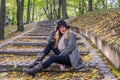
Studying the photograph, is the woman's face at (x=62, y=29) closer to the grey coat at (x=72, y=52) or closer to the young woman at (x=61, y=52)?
the young woman at (x=61, y=52)

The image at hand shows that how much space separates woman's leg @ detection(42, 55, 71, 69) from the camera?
6715 millimetres

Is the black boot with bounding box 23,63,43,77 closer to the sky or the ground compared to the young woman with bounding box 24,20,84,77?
closer to the ground

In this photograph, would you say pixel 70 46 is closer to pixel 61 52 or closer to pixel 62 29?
pixel 61 52

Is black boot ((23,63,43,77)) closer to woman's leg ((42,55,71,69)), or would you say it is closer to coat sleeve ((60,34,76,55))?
woman's leg ((42,55,71,69))

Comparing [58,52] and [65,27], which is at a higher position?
[65,27]

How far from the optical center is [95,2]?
38188mm

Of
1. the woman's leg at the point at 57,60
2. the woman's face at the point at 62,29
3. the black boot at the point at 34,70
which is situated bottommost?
the black boot at the point at 34,70

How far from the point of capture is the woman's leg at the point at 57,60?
6.71 metres

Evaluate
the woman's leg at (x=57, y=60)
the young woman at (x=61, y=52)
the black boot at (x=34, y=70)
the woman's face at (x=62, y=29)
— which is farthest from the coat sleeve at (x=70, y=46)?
the black boot at (x=34, y=70)

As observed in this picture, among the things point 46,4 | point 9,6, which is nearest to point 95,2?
point 46,4

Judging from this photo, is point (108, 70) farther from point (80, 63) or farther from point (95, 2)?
point (95, 2)

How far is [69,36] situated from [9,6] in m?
28.9

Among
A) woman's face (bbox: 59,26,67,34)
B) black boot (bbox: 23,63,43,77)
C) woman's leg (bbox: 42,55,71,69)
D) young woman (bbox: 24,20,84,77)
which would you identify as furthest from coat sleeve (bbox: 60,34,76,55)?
black boot (bbox: 23,63,43,77)

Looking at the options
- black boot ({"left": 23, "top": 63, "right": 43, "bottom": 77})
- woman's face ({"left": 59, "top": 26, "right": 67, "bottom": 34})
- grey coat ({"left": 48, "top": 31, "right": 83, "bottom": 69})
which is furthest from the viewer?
woman's face ({"left": 59, "top": 26, "right": 67, "bottom": 34})
